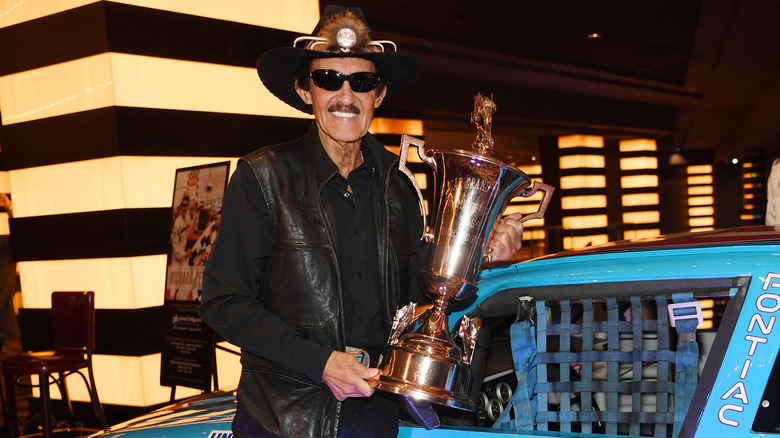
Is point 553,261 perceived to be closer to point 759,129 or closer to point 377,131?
point 377,131

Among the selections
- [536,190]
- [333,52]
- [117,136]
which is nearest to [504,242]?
[536,190]

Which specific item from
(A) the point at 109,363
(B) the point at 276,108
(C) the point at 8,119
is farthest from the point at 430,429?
(C) the point at 8,119

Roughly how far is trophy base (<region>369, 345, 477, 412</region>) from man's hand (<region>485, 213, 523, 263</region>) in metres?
0.36

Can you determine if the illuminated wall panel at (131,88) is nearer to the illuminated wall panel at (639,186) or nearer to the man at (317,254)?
the man at (317,254)

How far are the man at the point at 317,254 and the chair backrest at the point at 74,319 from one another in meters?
2.97

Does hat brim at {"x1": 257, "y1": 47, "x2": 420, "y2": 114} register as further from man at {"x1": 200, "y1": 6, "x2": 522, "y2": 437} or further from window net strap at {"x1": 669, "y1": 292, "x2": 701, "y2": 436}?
window net strap at {"x1": 669, "y1": 292, "x2": 701, "y2": 436}

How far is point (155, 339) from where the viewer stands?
16.3 ft

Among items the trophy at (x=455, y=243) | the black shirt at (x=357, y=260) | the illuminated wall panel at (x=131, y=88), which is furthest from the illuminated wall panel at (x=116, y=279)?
the trophy at (x=455, y=243)

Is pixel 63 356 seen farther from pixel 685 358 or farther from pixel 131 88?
pixel 685 358

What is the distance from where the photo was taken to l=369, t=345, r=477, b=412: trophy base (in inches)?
63.2

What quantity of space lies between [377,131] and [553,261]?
10.1m

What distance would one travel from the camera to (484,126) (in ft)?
6.12

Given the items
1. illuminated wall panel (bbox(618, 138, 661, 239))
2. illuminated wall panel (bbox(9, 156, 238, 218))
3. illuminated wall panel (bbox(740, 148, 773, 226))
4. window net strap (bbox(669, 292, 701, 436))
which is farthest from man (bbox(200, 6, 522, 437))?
illuminated wall panel (bbox(740, 148, 773, 226))

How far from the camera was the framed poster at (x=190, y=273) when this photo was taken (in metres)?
4.40
